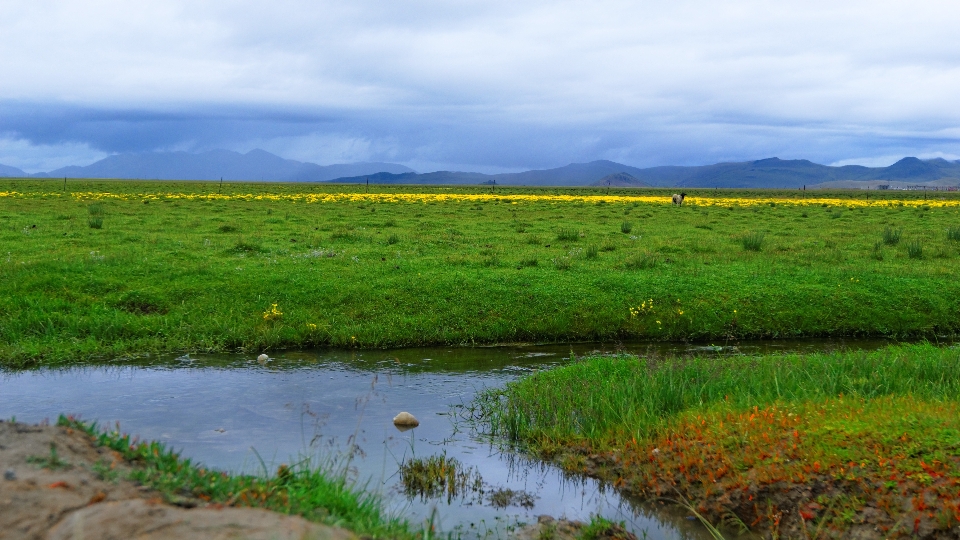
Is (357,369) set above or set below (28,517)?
below

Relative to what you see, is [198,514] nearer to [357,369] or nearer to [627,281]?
[357,369]

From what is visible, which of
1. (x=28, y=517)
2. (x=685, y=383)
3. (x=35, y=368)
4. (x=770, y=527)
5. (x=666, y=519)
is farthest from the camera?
(x=35, y=368)

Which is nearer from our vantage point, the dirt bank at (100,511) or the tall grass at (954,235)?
the dirt bank at (100,511)

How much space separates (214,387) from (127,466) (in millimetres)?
5998

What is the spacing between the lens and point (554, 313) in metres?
15.5

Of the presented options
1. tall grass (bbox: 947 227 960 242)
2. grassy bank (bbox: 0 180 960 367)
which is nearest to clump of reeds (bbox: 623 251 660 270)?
grassy bank (bbox: 0 180 960 367)

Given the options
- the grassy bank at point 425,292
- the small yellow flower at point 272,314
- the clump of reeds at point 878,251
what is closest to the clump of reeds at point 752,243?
the grassy bank at point 425,292

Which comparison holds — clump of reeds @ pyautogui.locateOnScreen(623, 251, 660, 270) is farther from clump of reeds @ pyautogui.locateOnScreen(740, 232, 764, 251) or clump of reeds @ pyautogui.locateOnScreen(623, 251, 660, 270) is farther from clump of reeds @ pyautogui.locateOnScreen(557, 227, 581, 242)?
clump of reeds @ pyautogui.locateOnScreen(557, 227, 581, 242)

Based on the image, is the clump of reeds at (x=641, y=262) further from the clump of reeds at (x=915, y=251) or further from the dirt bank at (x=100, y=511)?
the dirt bank at (x=100, y=511)

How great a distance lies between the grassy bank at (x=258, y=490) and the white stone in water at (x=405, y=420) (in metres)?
3.21

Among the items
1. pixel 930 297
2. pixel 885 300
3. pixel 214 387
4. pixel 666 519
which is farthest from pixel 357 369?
pixel 930 297

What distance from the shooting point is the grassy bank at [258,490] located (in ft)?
15.9

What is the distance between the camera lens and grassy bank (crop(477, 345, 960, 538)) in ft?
21.6

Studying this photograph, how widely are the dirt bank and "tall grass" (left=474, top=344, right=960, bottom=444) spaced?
16.7ft
